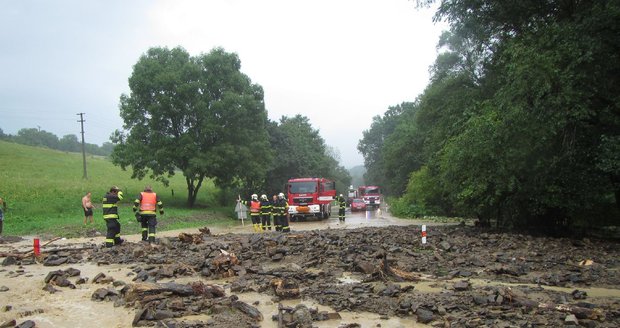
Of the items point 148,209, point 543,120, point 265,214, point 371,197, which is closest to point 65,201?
point 265,214

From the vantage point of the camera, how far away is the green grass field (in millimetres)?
22578

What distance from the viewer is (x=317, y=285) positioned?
29.6 feet

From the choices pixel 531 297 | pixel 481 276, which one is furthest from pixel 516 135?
pixel 531 297

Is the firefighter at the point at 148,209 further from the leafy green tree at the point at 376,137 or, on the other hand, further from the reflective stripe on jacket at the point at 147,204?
the leafy green tree at the point at 376,137

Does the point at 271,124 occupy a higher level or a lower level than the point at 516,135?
higher

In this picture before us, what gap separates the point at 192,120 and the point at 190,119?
18 cm

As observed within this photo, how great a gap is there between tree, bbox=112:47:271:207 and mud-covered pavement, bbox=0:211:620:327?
19078 mm

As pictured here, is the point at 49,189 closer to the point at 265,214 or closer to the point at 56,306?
the point at 265,214

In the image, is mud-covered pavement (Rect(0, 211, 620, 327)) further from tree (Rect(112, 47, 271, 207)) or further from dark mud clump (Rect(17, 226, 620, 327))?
tree (Rect(112, 47, 271, 207))

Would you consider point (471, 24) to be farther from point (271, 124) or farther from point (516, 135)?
point (271, 124)

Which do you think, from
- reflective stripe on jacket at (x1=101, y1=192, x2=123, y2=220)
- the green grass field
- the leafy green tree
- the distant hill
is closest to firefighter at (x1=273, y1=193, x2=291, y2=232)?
the green grass field

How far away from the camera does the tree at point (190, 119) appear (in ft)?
108

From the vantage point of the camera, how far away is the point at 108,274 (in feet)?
35.6

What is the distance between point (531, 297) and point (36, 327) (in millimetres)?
7792
